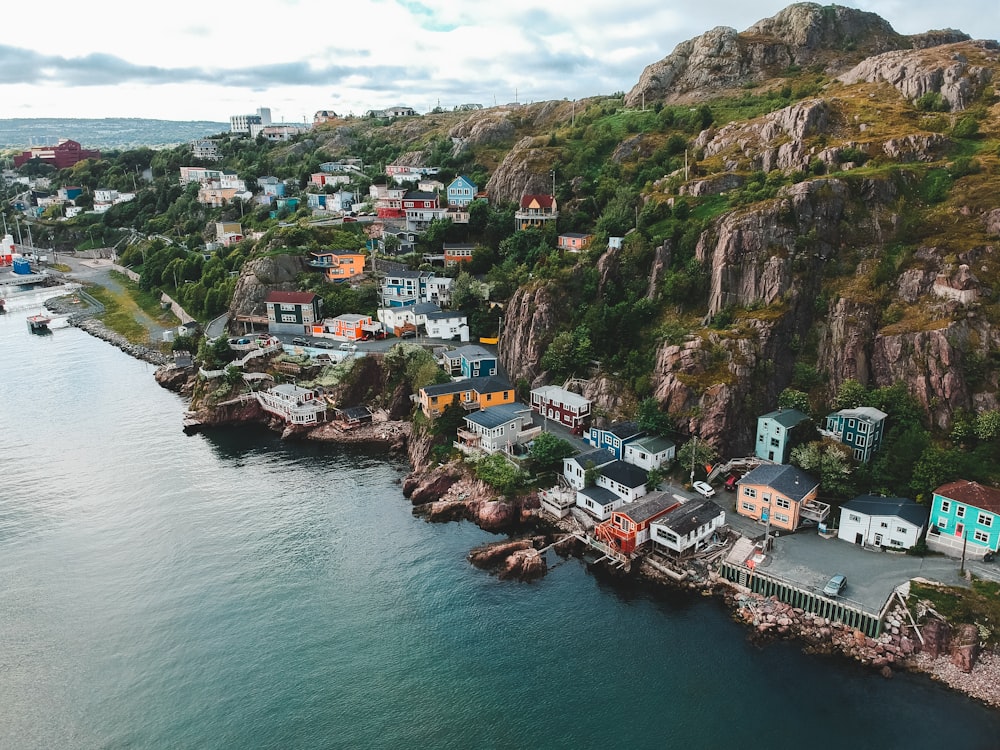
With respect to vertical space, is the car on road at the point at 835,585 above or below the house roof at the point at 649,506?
below

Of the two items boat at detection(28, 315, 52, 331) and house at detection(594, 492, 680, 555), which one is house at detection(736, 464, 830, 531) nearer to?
house at detection(594, 492, 680, 555)

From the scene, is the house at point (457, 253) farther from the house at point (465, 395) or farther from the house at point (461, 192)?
the house at point (465, 395)

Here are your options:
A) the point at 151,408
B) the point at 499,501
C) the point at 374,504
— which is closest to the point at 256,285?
the point at 151,408

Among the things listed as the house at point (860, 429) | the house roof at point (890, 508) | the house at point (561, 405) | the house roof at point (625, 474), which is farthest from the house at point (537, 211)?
the house roof at point (890, 508)

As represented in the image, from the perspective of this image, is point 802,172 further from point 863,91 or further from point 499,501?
point 499,501

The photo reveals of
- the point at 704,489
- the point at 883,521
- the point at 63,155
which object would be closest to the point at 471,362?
the point at 704,489

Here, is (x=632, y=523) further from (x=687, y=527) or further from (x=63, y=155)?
(x=63, y=155)
